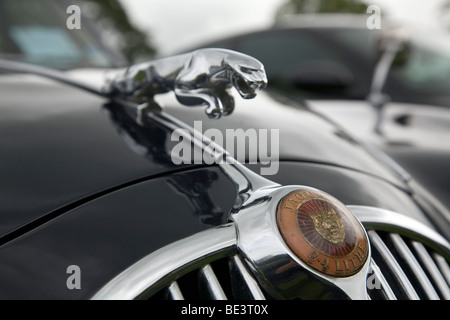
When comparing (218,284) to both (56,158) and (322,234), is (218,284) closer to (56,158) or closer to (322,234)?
(322,234)

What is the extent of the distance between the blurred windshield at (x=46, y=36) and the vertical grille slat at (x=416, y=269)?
157 centimetres

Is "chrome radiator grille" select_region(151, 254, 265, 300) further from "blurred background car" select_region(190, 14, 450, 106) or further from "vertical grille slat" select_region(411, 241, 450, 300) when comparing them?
"blurred background car" select_region(190, 14, 450, 106)

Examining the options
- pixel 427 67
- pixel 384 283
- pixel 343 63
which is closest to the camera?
pixel 384 283

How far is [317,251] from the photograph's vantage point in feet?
2.97

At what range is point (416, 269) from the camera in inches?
44.9

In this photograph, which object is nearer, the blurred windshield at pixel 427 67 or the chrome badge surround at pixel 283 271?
the chrome badge surround at pixel 283 271

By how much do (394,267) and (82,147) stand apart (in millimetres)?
710

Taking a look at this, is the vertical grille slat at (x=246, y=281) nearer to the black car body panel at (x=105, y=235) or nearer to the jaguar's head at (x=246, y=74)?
the black car body panel at (x=105, y=235)

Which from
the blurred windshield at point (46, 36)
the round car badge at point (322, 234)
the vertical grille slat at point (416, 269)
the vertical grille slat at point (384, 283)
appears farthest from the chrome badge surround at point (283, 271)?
the blurred windshield at point (46, 36)

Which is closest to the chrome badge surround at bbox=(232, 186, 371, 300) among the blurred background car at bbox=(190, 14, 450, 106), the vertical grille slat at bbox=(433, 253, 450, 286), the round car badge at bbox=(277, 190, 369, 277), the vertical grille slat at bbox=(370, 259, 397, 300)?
the round car badge at bbox=(277, 190, 369, 277)

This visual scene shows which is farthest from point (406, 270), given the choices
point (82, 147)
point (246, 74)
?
point (82, 147)

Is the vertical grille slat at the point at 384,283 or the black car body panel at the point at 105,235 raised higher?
the black car body panel at the point at 105,235

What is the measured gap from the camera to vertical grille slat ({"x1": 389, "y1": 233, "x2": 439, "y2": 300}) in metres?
1.14

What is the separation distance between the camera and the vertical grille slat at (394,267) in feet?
3.56
